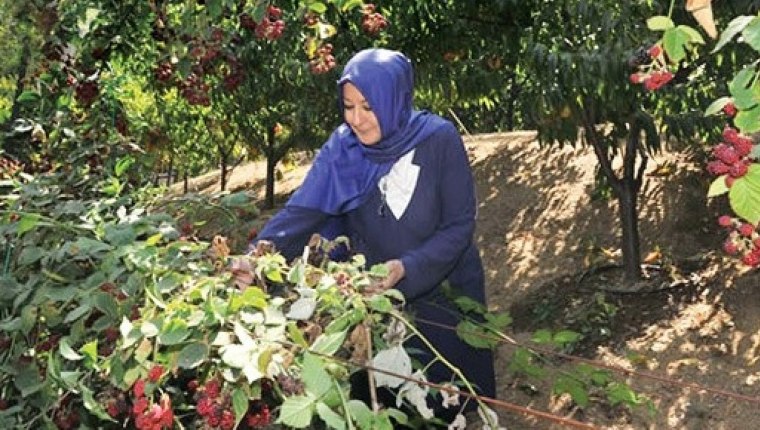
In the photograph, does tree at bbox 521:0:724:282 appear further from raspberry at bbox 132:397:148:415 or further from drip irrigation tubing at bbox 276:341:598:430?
raspberry at bbox 132:397:148:415

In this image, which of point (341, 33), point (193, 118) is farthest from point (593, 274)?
point (193, 118)

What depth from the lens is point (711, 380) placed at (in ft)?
13.8

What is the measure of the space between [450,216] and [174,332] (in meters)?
1.29

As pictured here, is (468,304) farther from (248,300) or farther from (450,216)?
(248,300)

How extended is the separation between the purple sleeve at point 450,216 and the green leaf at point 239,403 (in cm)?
112

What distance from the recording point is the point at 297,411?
1.46 m

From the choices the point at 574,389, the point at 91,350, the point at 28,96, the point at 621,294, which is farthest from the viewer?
the point at 621,294

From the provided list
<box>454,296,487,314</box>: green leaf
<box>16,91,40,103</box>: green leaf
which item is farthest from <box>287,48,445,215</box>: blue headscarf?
<box>16,91,40,103</box>: green leaf

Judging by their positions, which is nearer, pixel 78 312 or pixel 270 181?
pixel 78 312

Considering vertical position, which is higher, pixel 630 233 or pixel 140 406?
pixel 140 406

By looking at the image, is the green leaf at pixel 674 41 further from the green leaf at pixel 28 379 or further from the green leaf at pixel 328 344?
the green leaf at pixel 28 379

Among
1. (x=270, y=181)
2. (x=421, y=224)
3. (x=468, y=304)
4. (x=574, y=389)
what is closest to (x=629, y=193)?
(x=574, y=389)

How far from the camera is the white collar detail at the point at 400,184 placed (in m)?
2.77

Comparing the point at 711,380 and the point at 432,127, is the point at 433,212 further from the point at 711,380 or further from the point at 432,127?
the point at 711,380
